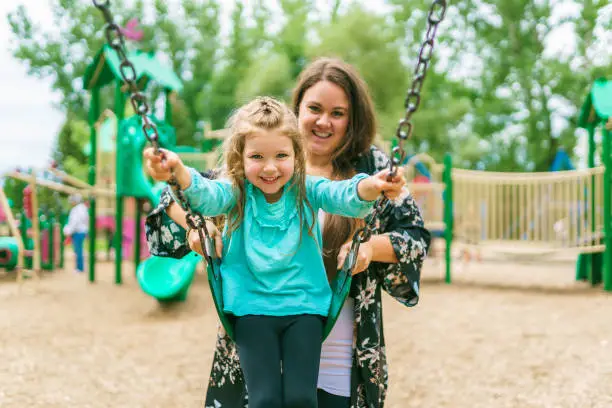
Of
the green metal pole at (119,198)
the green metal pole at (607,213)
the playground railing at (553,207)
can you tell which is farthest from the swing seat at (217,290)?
the playground railing at (553,207)

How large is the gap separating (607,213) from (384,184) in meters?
7.19

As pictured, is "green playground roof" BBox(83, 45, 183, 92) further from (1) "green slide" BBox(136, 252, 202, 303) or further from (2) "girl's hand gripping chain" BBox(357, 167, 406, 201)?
(2) "girl's hand gripping chain" BBox(357, 167, 406, 201)

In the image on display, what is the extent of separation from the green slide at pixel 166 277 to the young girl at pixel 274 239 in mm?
4950

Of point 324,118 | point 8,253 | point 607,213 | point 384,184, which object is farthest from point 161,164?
point 8,253

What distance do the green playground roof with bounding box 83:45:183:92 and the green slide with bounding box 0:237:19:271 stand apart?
2729 mm

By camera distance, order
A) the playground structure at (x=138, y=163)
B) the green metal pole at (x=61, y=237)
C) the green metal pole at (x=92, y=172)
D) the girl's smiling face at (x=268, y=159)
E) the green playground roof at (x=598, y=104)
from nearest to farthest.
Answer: the girl's smiling face at (x=268, y=159) < the playground structure at (x=138, y=163) < the green playground roof at (x=598, y=104) < the green metal pole at (x=92, y=172) < the green metal pole at (x=61, y=237)

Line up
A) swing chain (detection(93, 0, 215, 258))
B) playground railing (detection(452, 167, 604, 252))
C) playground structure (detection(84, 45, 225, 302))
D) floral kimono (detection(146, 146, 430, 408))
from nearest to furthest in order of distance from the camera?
1. swing chain (detection(93, 0, 215, 258))
2. floral kimono (detection(146, 146, 430, 408))
3. playground structure (detection(84, 45, 225, 302))
4. playground railing (detection(452, 167, 604, 252))

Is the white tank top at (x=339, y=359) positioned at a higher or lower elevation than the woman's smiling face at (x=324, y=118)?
lower

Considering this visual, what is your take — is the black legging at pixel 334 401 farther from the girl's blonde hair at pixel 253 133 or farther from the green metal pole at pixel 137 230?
the green metal pole at pixel 137 230

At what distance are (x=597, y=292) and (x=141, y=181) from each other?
600 centimetres

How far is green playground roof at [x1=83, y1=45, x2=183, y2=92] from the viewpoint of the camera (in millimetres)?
8305

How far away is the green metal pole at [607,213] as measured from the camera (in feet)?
25.1

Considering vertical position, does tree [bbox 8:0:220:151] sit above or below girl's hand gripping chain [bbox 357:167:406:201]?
above

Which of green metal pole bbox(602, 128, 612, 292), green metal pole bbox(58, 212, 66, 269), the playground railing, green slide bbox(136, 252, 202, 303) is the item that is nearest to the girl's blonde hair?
green slide bbox(136, 252, 202, 303)
